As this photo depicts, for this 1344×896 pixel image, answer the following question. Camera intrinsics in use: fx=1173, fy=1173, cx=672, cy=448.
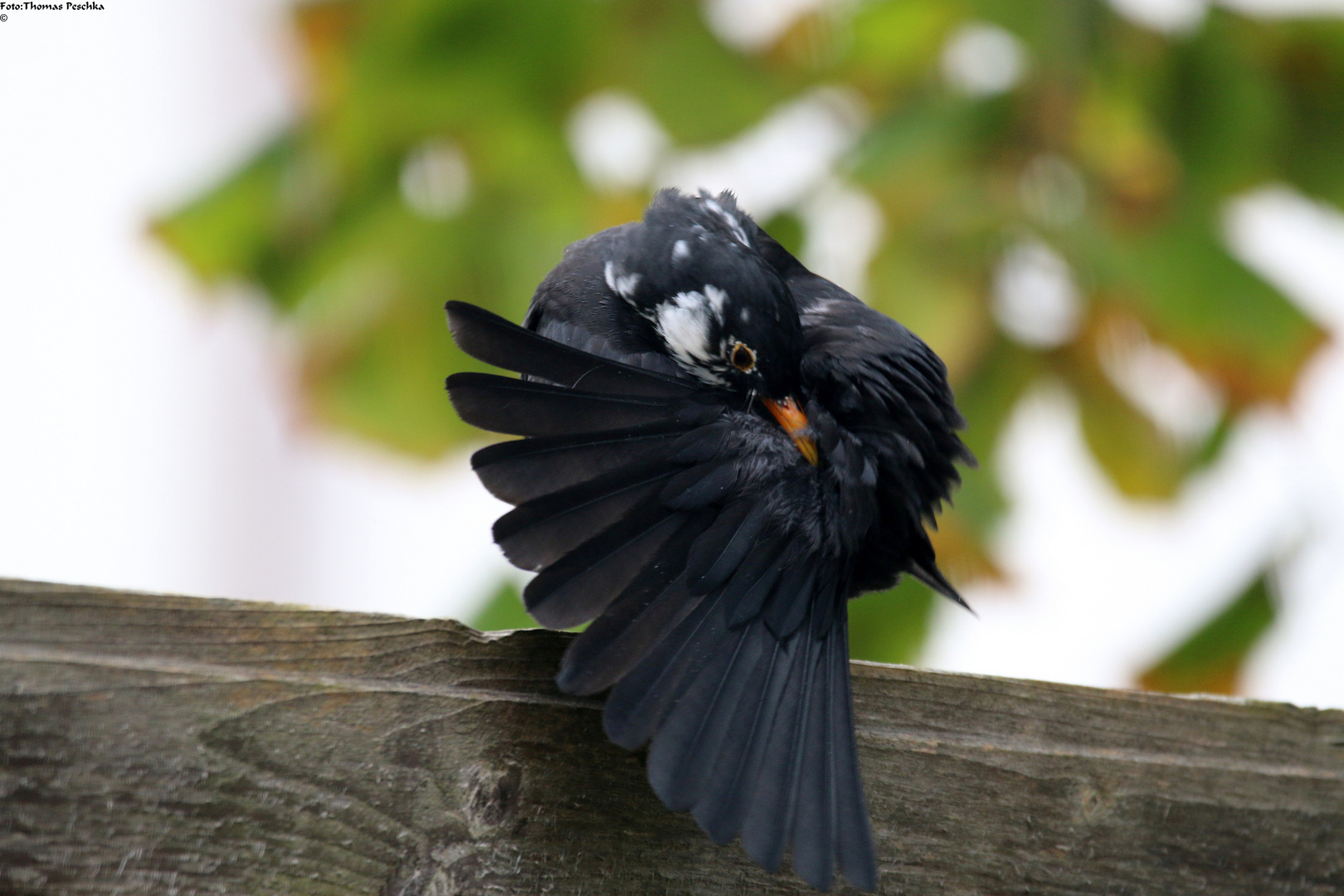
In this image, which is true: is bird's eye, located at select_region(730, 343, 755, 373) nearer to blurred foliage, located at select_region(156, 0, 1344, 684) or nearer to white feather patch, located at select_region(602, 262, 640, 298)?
white feather patch, located at select_region(602, 262, 640, 298)

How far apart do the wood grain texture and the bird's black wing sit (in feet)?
0.41

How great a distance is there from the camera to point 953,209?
263 centimetres

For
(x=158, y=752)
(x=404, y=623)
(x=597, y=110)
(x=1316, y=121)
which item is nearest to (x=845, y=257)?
(x=597, y=110)

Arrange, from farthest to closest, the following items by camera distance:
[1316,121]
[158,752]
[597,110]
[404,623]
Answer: [597,110], [1316,121], [404,623], [158,752]

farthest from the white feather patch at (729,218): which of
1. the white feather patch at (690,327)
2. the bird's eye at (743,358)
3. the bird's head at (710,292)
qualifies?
the bird's eye at (743,358)

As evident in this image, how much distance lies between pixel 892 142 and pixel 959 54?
467 millimetres

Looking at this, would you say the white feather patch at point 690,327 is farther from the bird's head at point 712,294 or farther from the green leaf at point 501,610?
the green leaf at point 501,610

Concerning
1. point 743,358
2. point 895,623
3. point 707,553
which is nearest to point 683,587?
point 707,553

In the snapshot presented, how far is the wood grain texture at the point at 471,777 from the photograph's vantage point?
1.02 metres

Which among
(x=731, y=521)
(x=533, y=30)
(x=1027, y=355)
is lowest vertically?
(x=731, y=521)

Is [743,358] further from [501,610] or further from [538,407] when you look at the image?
[501,610]

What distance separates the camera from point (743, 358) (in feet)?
5.85

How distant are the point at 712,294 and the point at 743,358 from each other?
22 centimetres

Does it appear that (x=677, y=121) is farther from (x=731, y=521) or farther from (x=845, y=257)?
(x=731, y=521)
